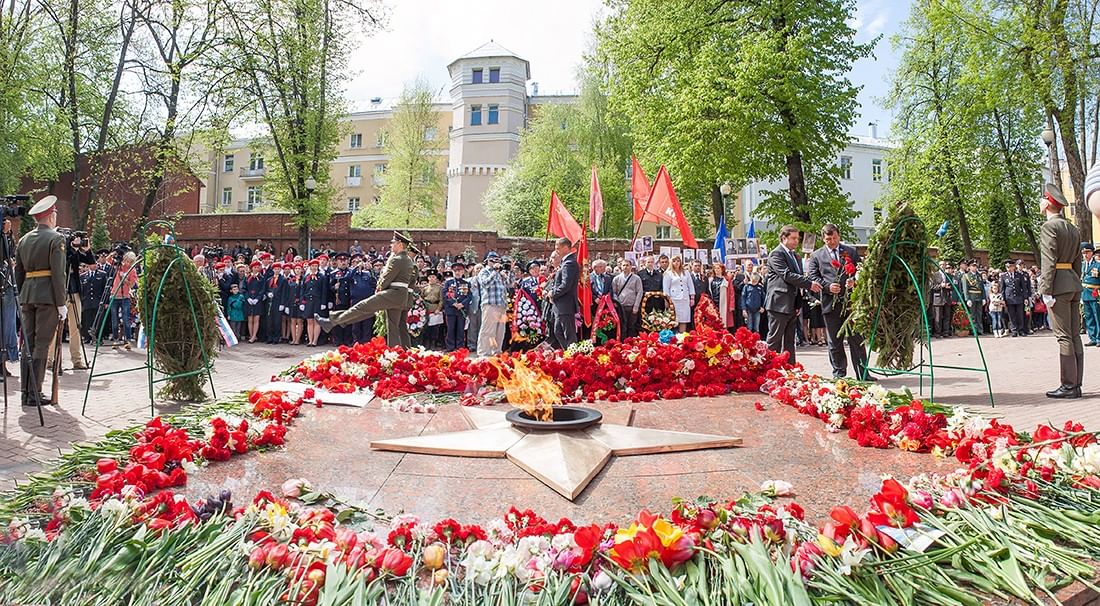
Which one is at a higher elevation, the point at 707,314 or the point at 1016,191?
the point at 1016,191

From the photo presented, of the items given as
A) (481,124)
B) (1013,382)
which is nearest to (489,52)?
(481,124)

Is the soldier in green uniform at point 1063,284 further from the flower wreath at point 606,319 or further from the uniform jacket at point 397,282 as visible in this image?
the uniform jacket at point 397,282

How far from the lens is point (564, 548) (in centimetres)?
296

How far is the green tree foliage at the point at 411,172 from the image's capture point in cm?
4444

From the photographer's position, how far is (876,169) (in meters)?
57.4

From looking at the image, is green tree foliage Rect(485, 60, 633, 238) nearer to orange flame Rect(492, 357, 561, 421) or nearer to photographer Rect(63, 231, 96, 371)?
photographer Rect(63, 231, 96, 371)

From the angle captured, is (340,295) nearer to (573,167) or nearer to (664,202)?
(664,202)

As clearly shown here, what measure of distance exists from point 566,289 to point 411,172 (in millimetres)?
36409

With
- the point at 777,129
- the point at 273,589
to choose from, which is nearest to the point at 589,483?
the point at 273,589

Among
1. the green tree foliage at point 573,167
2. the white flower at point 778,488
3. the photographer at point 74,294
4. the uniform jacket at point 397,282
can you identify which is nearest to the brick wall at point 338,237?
the green tree foliage at point 573,167

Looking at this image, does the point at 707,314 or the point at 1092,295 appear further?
the point at 1092,295

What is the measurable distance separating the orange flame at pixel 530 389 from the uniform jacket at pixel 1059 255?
5.56 meters

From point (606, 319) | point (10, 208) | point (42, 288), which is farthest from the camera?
point (606, 319)

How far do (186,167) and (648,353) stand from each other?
73.7 feet
